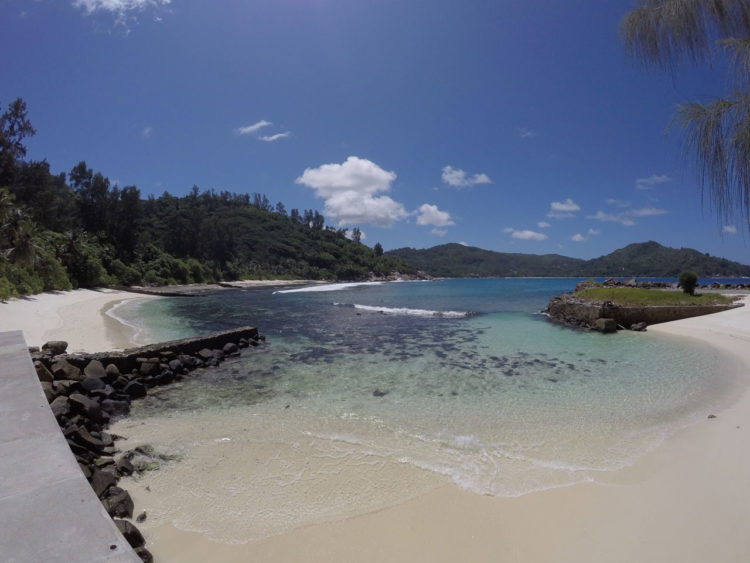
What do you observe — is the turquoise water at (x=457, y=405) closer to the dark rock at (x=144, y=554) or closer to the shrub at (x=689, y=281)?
the dark rock at (x=144, y=554)

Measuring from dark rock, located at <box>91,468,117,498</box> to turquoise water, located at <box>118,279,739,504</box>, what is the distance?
173 centimetres

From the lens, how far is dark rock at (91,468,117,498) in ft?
15.4

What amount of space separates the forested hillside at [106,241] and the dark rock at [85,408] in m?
23.1

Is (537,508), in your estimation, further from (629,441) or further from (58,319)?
(58,319)

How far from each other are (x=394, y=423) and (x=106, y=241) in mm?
72527

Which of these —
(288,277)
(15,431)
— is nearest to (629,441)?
(15,431)

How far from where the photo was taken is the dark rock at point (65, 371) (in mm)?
9320

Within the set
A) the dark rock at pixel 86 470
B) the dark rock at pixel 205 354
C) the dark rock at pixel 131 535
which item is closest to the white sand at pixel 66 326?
the dark rock at pixel 205 354

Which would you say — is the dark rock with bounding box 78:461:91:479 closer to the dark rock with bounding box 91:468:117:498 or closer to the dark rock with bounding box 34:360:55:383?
the dark rock with bounding box 91:468:117:498

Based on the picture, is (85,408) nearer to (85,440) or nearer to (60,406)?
(60,406)

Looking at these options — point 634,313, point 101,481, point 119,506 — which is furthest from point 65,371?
point 634,313

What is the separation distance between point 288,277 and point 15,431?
383 ft

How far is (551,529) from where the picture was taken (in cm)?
439

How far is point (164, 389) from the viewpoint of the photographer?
35.2ft
